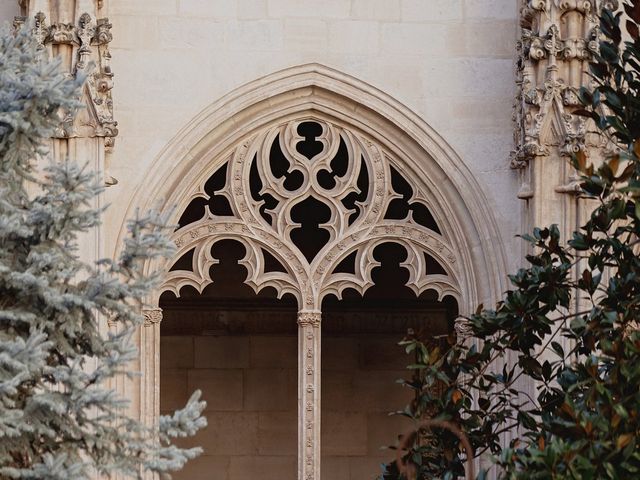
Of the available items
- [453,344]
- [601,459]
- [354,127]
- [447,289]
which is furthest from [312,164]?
[601,459]

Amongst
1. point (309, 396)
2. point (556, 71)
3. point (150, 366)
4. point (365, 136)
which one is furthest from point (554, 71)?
point (150, 366)

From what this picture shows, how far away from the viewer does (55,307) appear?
11031 mm

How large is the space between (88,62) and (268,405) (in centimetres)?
657

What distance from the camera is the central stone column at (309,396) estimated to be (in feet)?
52.9

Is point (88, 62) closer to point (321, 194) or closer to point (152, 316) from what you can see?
point (152, 316)

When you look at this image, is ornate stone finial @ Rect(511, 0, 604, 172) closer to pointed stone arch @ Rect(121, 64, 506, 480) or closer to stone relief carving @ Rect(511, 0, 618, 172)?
stone relief carving @ Rect(511, 0, 618, 172)

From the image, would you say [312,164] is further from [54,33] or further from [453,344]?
[453,344]

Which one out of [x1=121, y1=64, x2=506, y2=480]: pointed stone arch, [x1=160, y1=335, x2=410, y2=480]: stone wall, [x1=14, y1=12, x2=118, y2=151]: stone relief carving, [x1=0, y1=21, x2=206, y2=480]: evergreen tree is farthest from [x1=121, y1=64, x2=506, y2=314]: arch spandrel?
[x1=160, y1=335, x2=410, y2=480]: stone wall

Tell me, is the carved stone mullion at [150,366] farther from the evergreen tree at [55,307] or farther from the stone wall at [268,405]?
the stone wall at [268,405]

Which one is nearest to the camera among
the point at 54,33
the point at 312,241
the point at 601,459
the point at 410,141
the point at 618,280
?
the point at 601,459

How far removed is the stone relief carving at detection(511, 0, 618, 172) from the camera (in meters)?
15.5

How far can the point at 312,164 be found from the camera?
53.3ft

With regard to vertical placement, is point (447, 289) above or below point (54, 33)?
below

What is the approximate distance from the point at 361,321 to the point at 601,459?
10.3 m
